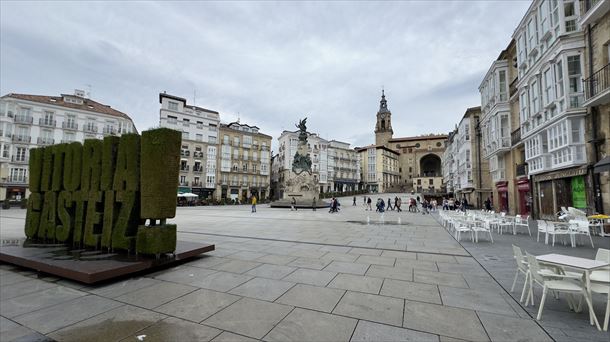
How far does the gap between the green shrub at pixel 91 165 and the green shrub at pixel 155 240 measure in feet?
8.37

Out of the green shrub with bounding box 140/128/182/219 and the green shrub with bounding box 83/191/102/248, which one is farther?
the green shrub with bounding box 83/191/102/248

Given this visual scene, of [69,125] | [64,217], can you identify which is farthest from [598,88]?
[69,125]

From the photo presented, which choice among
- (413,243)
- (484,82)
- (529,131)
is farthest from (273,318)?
(484,82)

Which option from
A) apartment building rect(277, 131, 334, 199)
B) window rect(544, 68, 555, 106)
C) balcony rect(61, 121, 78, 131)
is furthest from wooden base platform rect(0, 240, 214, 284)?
apartment building rect(277, 131, 334, 199)

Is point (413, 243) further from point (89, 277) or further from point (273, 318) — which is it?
point (89, 277)

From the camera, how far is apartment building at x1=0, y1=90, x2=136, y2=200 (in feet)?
137

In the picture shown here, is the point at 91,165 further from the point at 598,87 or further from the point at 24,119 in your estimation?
the point at 24,119

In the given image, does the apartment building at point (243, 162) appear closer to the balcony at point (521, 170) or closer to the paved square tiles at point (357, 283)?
the balcony at point (521, 170)

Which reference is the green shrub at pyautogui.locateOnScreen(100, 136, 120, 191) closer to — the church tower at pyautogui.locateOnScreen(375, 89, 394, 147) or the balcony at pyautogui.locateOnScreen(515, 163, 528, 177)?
the balcony at pyautogui.locateOnScreen(515, 163, 528, 177)

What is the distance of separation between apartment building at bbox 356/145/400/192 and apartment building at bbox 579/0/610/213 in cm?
7502

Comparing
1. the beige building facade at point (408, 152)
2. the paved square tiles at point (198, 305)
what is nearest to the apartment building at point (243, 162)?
the beige building facade at point (408, 152)

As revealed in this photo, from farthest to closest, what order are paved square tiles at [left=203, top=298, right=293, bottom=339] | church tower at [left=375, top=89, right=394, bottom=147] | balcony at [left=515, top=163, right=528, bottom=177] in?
church tower at [left=375, top=89, right=394, bottom=147] < balcony at [left=515, top=163, right=528, bottom=177] < paved square tiles at [left=203, top=298, right=293, bottom=339]

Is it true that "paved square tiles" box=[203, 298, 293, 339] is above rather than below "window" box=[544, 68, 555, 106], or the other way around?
below

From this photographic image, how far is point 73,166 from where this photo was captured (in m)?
8.62
